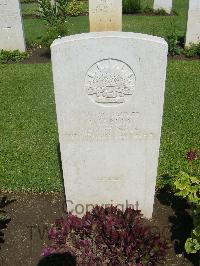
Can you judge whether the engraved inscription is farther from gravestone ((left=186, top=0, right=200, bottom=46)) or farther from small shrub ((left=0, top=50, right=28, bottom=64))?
gravestone ((left=186, top=0, right=200, bottom=46))

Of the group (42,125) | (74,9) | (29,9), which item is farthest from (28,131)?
(29,9)

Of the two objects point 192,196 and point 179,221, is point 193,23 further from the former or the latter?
point 192,196

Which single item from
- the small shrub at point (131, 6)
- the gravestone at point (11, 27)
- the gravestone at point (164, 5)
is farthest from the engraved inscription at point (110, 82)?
the small shrub at point (131, 6)

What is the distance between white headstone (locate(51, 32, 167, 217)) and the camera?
10.6 ft

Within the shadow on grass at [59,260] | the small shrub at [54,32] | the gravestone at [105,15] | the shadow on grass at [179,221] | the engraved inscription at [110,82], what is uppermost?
the gravestone at [105,15]

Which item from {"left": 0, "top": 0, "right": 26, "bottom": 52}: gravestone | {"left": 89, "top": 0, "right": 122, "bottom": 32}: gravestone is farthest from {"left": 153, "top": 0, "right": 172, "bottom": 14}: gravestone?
{"left": 89, "top": 0, "right": 122, "bottom": 32}: gravestone

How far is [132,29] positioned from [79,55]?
10.1m

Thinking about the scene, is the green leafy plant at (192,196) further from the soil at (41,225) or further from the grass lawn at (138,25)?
the grass lawn at (138,25)

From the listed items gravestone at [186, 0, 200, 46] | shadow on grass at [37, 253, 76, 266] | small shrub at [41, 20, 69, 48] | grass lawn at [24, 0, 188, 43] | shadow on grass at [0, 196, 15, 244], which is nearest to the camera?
shadow on grass at [37, 253, 76, 266]

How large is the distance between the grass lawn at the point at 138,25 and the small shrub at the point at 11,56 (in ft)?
4.86

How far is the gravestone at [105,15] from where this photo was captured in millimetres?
5902

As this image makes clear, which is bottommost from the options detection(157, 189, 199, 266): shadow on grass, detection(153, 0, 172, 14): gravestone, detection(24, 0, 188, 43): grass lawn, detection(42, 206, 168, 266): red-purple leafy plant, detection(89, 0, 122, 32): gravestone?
detection(157, 189, 199, 266): shadow on grass

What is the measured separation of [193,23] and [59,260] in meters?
8.28

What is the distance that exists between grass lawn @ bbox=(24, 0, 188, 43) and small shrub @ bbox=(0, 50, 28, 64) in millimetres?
1481
